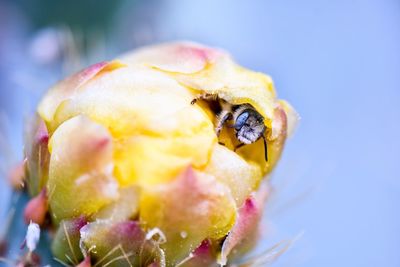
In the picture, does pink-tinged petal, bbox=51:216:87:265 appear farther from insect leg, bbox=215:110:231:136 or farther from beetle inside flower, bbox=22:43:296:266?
insect leg, bbox=215:110:231:136

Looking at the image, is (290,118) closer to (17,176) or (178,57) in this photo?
Result: (178,57)

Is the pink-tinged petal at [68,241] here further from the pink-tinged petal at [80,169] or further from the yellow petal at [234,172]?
the yellow petal at [234,172]

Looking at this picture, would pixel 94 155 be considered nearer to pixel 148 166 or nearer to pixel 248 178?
pixel 148 166

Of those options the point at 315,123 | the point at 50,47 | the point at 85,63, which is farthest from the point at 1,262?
the point at 315,123

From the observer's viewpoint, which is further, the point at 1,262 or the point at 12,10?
the point at 12,10

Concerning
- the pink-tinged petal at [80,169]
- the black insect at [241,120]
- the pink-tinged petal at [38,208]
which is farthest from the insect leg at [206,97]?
the pink-tinged petal at [38,208]

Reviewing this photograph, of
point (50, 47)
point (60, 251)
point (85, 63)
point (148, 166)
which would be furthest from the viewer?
point (50, 47)
